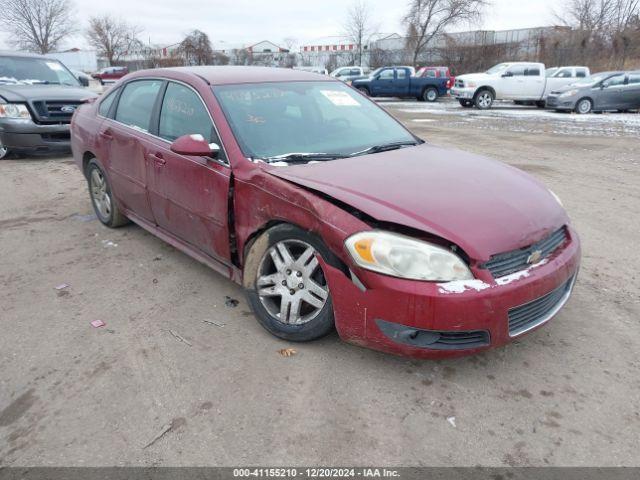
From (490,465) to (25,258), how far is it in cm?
407

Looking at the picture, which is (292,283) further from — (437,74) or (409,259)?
(437,74)

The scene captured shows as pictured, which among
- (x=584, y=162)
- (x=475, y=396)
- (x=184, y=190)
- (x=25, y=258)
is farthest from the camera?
(x=584, y=162)

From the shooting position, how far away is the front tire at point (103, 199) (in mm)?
4797

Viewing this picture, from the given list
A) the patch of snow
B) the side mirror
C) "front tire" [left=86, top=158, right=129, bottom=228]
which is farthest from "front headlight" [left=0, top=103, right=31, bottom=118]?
the patch of snow

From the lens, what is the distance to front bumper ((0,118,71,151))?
8125 millimetres

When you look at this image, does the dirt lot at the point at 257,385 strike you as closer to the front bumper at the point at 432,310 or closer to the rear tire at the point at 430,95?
the front bumper at the point at 432,310

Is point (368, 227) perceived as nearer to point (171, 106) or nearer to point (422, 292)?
point (422, 292)

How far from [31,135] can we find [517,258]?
8412 mm

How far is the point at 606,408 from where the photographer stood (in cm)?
240

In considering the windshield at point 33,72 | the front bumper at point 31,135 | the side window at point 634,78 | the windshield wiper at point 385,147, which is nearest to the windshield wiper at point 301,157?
the windshield wiper at point 385,147

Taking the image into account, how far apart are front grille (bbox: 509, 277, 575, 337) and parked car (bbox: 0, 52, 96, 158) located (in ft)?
27.3

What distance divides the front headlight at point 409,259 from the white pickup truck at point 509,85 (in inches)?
739

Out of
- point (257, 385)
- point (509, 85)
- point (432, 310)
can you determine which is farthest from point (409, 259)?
point (509, 85)

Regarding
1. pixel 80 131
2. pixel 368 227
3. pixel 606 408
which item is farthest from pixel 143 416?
pixel 80 131
